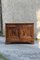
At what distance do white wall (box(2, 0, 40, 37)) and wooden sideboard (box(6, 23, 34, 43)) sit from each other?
32.3 inches

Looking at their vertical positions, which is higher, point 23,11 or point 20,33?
point 23,11

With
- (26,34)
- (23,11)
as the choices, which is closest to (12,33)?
(26,34)

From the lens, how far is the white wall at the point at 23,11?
7.84 m

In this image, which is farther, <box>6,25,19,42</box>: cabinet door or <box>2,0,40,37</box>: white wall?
<box>2,0,40,37</box>: white wall

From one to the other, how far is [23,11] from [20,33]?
3.66 ft

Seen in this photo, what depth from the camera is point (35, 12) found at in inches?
308

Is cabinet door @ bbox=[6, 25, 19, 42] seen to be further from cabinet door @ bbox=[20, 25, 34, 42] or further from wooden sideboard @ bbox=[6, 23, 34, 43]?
cabinet door @ bbox=[20, 25, 34, 42]

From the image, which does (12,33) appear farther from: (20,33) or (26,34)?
(26,34)

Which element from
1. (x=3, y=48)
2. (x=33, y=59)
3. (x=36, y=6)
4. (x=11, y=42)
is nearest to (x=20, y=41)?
(x=11, y=42)

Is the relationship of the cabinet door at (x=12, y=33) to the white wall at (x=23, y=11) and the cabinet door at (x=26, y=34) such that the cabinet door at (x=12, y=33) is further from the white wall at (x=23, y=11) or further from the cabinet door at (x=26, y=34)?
the white wall at (x=23, y=11)

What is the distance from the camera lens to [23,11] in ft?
26.0

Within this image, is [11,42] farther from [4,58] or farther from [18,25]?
[4,58]

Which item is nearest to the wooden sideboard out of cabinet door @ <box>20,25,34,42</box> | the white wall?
cabinet door @ <box>20,25,34,42</box>

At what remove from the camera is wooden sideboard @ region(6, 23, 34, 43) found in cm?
707
